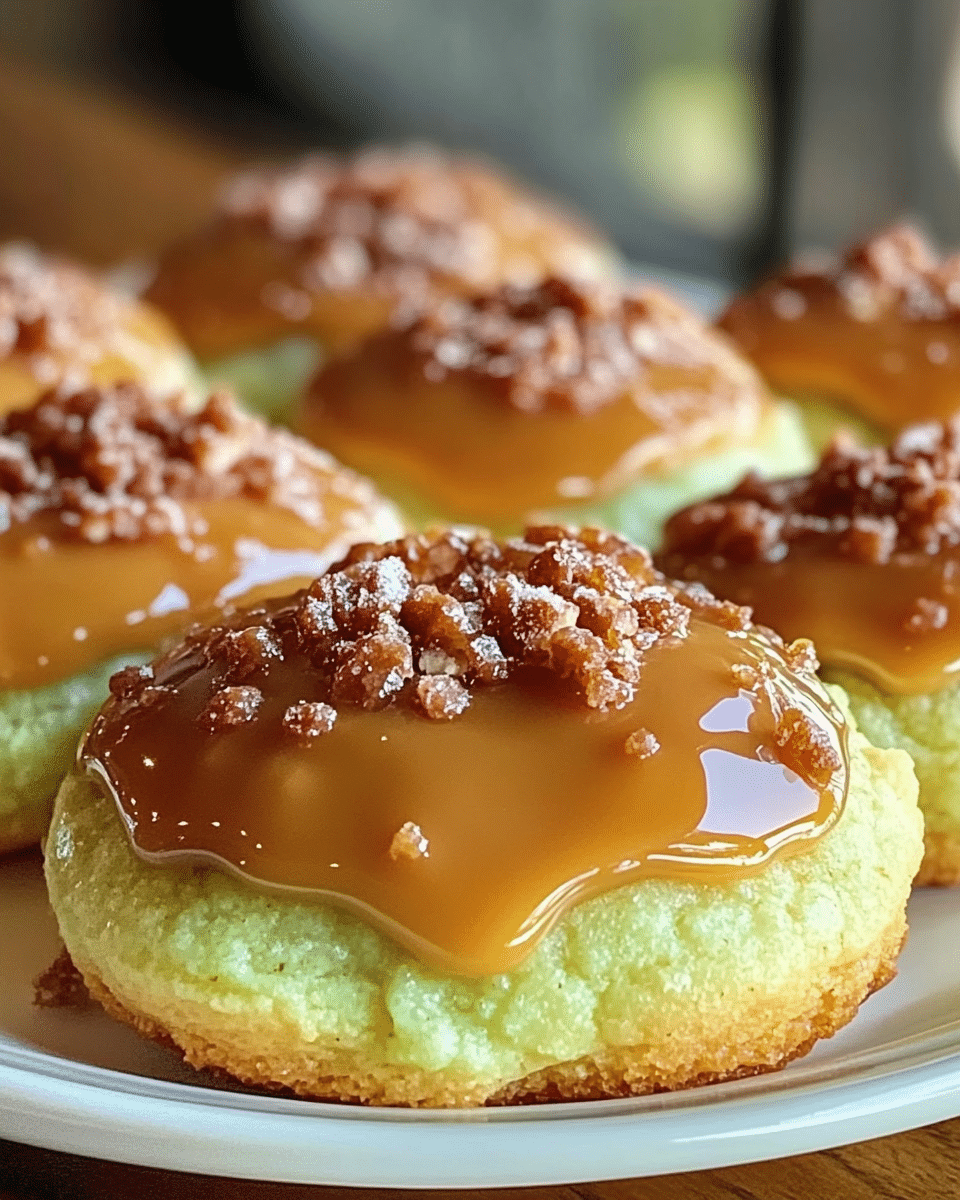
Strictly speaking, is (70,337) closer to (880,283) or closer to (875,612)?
(880,283)

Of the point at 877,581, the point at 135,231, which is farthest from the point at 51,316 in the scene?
the point at 135,231

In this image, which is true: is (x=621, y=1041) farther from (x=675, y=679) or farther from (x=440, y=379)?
(x=440, y=379)

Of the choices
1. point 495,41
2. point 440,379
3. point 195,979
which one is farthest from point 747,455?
point 495,41

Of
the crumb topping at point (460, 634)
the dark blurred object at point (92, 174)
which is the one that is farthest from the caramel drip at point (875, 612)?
the dark blurred object at point (92, 174)

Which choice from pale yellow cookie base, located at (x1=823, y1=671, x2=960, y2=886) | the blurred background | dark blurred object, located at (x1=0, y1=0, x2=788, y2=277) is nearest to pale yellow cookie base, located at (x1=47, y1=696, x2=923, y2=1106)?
pale yellow cookie base, located at (x1=823, y1=671, x2=960, y2=886)

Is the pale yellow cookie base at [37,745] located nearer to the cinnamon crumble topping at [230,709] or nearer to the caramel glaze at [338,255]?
the cinnamon crumble topping at [230,709]
